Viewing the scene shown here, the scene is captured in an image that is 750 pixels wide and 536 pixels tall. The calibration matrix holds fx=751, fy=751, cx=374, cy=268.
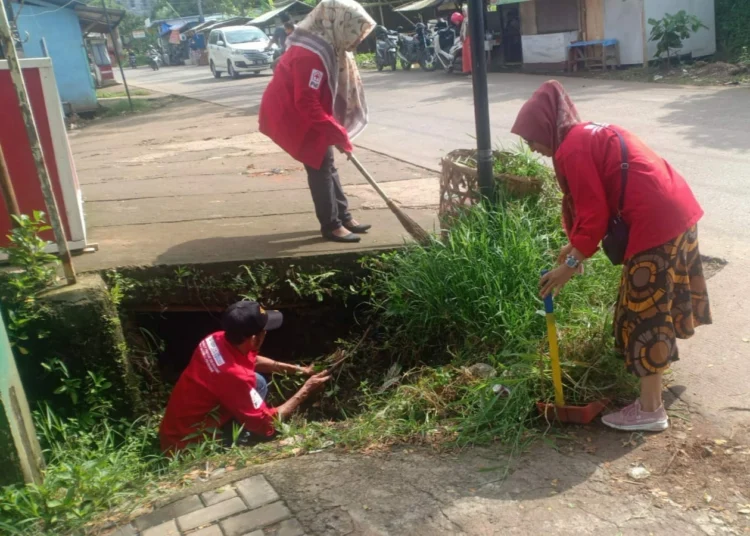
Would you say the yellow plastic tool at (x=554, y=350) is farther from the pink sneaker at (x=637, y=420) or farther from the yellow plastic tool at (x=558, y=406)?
the pink sneaker at (x=637, y=420)

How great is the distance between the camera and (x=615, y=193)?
2867 mm

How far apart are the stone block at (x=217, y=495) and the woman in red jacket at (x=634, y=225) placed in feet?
4.68

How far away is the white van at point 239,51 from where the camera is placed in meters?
28.3

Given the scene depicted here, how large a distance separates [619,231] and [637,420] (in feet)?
2.51

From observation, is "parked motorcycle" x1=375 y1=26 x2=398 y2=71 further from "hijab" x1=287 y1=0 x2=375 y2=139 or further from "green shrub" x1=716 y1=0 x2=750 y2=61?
"hijab" x1=287 y1=0 x2=375 y2=139

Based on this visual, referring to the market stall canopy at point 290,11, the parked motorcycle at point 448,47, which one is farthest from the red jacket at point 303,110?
the market stall canopy at point 290,11

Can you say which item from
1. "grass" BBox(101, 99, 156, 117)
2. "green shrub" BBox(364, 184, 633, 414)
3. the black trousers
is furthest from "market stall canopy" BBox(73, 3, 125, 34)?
"green shrub" BBox(364, 184, 633, 414)

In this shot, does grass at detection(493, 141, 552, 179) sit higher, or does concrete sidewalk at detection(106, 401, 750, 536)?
grass at detection(493, 141, 552, 179)

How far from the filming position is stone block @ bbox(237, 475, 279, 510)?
2695 mm

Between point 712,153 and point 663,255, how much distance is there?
5.45m

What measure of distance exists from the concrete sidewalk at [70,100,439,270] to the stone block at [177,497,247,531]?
2.10 meters

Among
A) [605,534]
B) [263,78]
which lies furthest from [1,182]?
[263,78]

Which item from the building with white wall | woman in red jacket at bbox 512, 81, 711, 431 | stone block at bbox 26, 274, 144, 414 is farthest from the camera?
the building with white wall

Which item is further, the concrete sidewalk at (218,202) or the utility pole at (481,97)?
the concrete sidewalk at (218,202)
